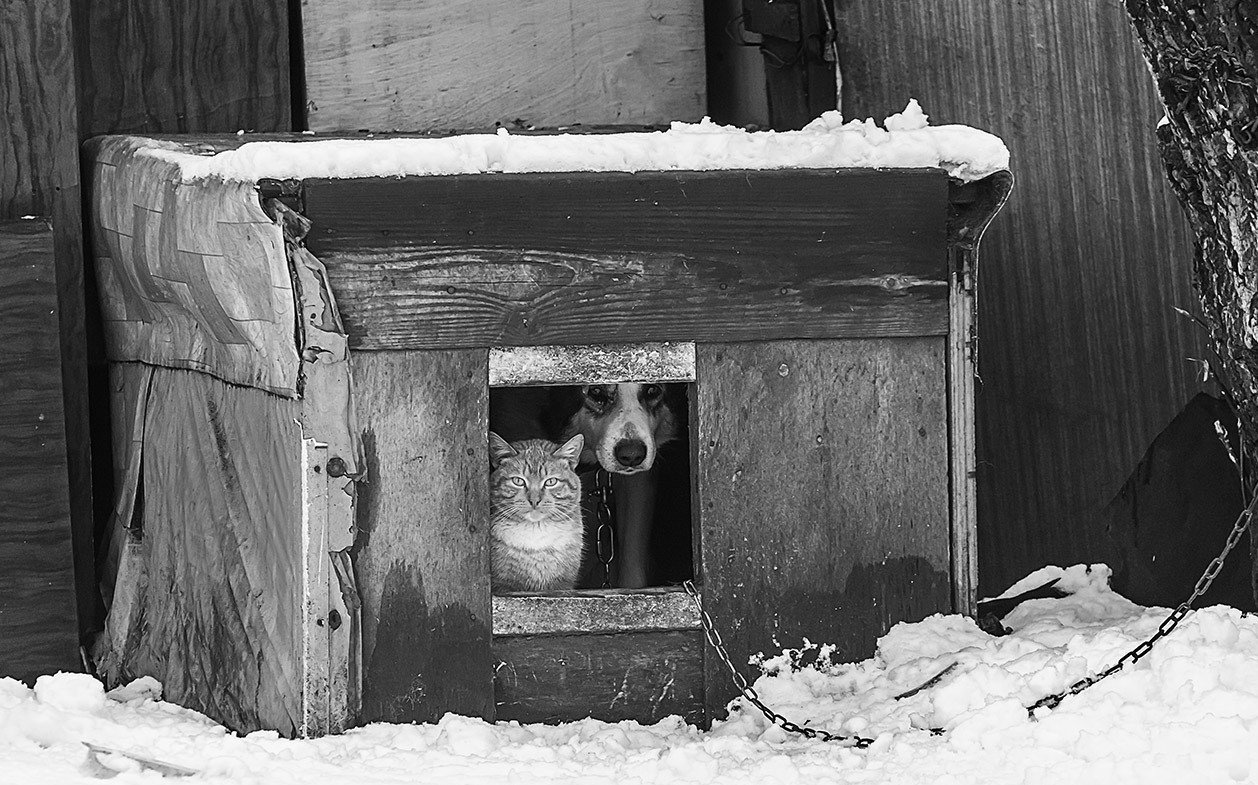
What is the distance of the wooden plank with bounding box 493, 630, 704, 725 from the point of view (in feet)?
10.5

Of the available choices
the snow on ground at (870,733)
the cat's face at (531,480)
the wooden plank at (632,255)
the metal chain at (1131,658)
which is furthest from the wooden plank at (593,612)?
the metal chain at (1131,658)

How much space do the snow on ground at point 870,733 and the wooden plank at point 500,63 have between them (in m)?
2.02

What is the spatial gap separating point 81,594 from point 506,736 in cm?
158

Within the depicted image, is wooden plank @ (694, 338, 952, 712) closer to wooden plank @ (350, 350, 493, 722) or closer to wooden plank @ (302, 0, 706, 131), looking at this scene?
wooden plank @ (350, 350, 493, 722)

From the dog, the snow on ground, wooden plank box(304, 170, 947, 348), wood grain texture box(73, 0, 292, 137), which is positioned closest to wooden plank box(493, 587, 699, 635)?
the snow on ground

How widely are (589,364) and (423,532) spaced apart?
48 cm

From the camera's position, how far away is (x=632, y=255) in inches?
124

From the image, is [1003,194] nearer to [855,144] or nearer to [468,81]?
[855,144]

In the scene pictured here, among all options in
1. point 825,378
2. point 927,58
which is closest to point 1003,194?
point 825,378

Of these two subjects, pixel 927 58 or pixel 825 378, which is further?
pixel 927 58

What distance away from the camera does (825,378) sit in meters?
3.27

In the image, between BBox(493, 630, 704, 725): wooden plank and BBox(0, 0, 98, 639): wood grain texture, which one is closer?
BBox(493, 630, 704, 725): wooden plank

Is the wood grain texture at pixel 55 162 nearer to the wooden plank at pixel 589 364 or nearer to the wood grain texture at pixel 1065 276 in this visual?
the wooden plank at pixel 589 364

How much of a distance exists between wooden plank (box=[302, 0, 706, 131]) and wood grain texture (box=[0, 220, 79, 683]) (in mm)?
1136
